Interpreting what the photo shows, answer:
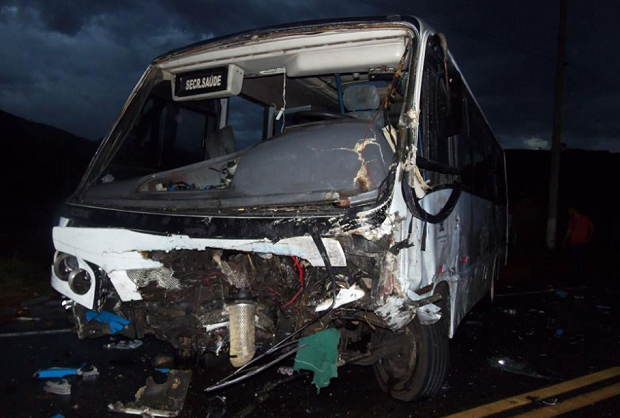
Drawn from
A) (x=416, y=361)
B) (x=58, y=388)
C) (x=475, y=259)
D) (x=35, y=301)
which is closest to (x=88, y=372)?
(x=58, y=388)

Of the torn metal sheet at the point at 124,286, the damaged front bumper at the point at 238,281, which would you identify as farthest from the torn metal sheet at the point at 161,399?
the torn metal sheet at the point at 124,286

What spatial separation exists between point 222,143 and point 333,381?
8.05ft

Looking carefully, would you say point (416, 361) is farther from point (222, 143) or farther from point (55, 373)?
point (55, 373)

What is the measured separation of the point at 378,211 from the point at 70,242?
235 cm

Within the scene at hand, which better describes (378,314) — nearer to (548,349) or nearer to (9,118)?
(548,349)

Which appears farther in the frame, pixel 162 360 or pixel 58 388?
pixel 162 360

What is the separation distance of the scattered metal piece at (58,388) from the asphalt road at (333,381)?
4 centimetres

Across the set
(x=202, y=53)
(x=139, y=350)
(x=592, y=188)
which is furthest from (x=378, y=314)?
(x=592, y=188)

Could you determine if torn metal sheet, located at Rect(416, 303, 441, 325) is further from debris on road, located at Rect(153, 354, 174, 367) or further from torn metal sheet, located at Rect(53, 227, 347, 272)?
debris on road, located at Rect(153, 354, 174, 367)

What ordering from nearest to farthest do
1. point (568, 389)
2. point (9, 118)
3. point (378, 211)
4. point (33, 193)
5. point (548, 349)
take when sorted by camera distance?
1. point (378, 211)
2. point (568, 389)
3. point (548, 349)
4. point (33, 193)
5. point (9, 118)

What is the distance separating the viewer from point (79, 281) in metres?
Answer: 3.71

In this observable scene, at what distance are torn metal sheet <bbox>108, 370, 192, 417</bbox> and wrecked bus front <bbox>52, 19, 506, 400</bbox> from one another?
436 mm

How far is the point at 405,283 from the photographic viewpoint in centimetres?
303

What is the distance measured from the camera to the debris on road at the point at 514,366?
4988 millimetres
